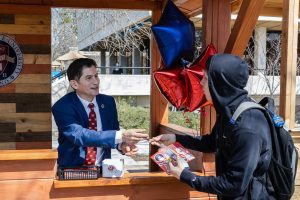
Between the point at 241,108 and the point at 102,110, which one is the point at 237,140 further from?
the point at 102,110

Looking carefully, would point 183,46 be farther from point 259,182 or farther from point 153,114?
point 153,114

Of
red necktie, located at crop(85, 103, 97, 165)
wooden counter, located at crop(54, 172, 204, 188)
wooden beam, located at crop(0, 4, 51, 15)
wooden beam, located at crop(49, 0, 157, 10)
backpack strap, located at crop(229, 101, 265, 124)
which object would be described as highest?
wooden beam, located at crop(49, 0, 157, 10)

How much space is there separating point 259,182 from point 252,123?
32 cm

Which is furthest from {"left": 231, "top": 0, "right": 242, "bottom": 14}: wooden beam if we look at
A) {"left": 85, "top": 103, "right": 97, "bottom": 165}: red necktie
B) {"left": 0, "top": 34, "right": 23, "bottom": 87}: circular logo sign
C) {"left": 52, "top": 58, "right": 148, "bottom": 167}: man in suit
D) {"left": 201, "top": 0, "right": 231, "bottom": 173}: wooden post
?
{"left": 0, "top": 34, "right": 23, "bottom": 87}: circular logo sign

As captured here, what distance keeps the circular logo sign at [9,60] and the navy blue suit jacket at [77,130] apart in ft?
6.73

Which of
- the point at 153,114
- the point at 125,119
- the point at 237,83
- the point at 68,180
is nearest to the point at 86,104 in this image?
the point at 68,180

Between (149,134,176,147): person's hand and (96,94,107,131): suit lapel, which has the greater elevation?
(96,94,107,131): suit lapel

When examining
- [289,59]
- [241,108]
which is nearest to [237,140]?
[241,108]

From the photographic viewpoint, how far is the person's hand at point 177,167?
7.89 feet

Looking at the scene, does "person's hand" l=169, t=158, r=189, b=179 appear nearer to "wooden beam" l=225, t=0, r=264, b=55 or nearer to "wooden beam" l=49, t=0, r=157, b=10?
"wooden beam" l=225, t=0, r=264, b=55

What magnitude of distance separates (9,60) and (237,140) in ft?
11.6

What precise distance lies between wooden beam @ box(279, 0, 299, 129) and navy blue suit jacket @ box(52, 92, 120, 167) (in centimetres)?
114

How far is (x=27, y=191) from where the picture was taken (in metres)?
2.88

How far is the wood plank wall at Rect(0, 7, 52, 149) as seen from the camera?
16.3 feet
